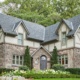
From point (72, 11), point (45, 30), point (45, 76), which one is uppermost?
point (72, 11)

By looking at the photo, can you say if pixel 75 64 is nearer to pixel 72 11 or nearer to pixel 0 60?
pixel 0 60

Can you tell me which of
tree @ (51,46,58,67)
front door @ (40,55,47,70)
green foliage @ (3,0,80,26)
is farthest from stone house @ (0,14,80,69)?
green foliage @ (3,0,80,26)

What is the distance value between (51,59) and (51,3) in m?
30.3

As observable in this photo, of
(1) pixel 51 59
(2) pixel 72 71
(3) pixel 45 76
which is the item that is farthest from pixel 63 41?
(3) pixel 45 76

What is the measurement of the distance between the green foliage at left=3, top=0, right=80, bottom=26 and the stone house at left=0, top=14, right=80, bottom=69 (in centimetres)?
1828

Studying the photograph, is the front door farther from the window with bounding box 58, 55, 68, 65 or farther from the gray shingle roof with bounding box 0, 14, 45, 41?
the gray shingle roof with bounding box 0, 14, 45, 41

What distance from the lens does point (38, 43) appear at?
36.6 metres

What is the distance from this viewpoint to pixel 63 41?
3419cm

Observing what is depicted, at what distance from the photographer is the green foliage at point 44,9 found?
55456 millimetres

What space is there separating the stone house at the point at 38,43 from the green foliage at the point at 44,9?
1828 centimetres

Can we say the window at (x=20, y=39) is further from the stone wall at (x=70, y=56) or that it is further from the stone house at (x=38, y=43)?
the stone wall at (x=70, y=56)

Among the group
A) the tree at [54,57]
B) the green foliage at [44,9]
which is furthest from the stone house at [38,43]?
the green foliage at [44,9]

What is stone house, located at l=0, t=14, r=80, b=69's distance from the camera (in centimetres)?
3228

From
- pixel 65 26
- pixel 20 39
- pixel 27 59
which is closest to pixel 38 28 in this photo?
pixel 20 39
